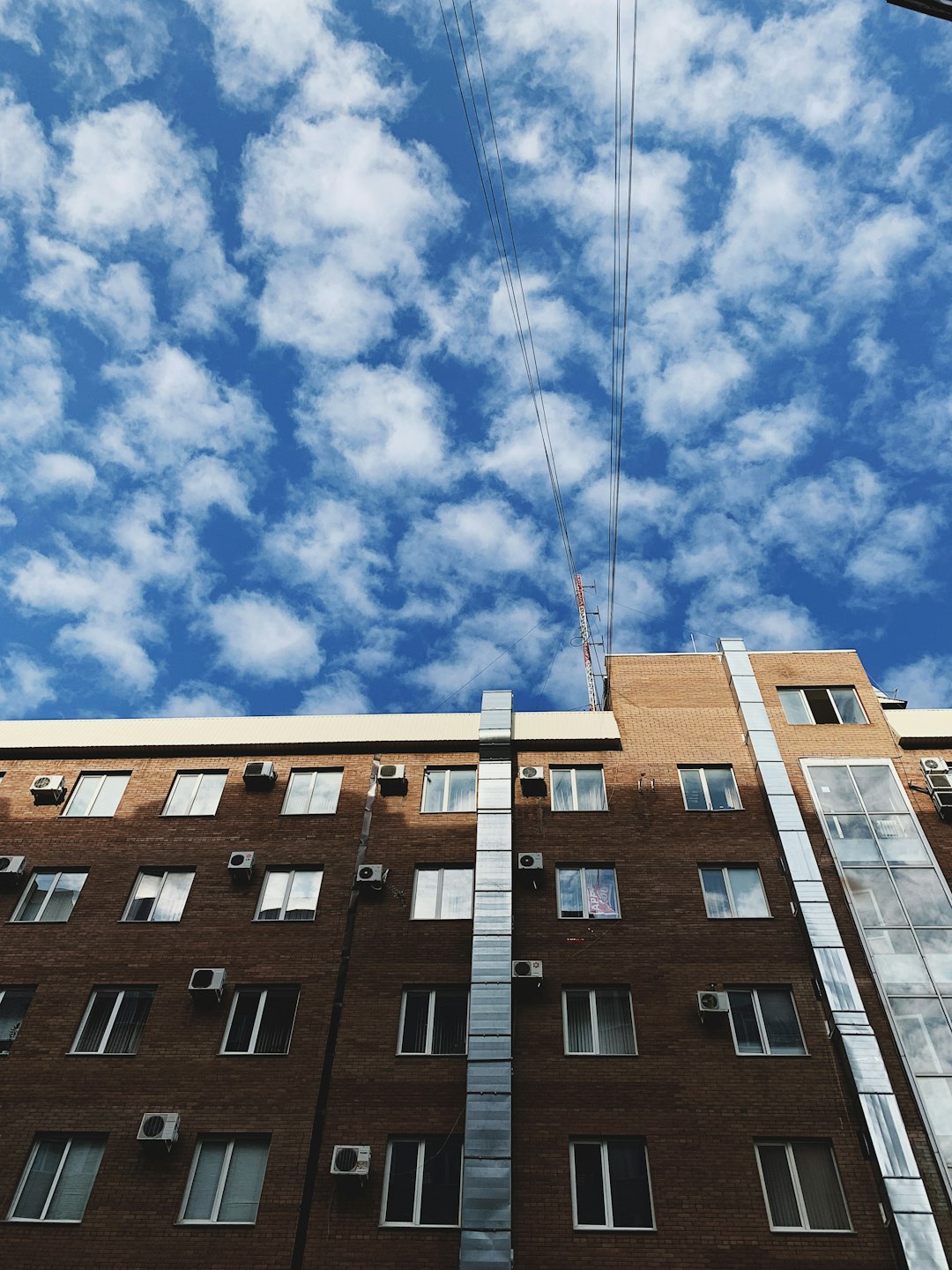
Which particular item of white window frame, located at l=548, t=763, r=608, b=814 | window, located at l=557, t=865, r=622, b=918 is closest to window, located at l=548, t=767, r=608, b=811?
white window frame, located at l=548, t=763, r=608, b=814

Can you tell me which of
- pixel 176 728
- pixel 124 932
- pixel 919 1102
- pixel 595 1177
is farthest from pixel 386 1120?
pixel 176 728

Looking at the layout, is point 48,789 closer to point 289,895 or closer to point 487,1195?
point 289,895

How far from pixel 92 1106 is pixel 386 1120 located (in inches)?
207

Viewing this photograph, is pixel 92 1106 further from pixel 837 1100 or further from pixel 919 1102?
pixel 919 1102

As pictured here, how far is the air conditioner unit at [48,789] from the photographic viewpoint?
69.5 ft

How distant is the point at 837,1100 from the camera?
15.4 metres

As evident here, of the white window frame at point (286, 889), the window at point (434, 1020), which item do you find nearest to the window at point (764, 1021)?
the window at point (434, 1020)

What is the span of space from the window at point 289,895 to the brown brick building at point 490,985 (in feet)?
0.26

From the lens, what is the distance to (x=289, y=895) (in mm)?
19156

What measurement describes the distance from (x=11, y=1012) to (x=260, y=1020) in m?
5.02

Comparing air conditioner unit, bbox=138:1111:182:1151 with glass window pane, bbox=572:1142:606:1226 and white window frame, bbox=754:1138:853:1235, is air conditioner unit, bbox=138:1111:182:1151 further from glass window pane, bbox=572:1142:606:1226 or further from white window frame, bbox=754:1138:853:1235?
white window frame, bbox=754:1138:853:1235

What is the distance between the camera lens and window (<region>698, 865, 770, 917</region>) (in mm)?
18484

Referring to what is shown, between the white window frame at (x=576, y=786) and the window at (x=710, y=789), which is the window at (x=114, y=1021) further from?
the window at (x=710, y=789)

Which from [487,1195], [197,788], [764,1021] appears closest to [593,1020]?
[764,1021]
